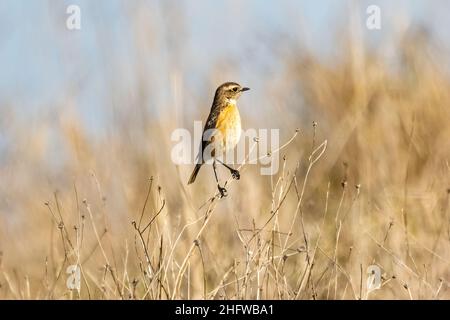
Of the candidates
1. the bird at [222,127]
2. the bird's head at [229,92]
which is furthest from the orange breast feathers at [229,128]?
the bird's head at [229,92]

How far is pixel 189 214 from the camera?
773cm

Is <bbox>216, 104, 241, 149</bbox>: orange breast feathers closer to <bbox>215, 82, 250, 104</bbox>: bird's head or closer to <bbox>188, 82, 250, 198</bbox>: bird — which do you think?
<bbox>188, 82, 250, 198</bbox>: bird

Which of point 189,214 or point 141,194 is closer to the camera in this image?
point 189,214

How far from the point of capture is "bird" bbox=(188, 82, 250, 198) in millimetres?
7309

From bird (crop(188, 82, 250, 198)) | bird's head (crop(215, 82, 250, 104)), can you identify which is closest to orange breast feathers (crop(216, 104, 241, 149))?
bird (crop(188, 82, 250, 198))

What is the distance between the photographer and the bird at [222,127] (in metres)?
7.31

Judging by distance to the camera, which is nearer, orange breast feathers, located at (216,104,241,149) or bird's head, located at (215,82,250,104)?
orange breast feathers, located at (216,104,241,149)

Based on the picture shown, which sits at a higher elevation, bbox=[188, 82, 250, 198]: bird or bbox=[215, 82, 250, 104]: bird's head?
bbox=[215, 82, 250, 104]: bird's head

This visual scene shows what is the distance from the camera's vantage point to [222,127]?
7320mm

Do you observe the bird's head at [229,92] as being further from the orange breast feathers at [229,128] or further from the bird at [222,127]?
the orange breast feathers at [229,128]

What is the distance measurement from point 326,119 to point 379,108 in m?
0.46
